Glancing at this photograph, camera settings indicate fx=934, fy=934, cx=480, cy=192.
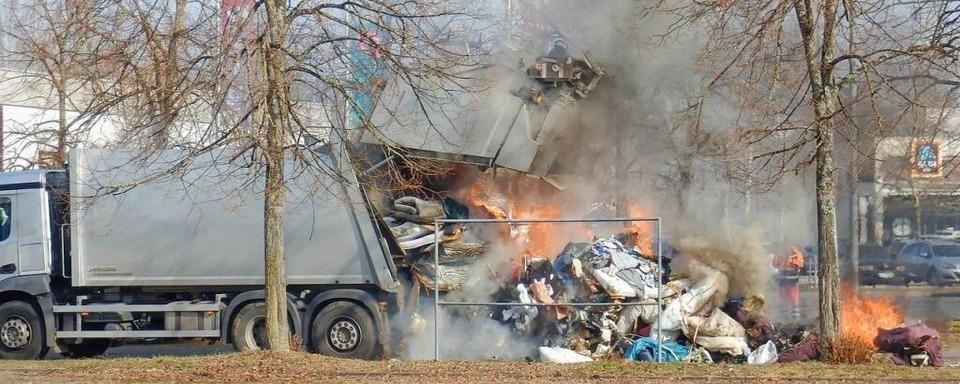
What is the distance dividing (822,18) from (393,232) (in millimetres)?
6164

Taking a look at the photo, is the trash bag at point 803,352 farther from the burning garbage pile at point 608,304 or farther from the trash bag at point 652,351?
the trash bag at point 652,351

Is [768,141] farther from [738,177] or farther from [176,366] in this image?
[176,366]

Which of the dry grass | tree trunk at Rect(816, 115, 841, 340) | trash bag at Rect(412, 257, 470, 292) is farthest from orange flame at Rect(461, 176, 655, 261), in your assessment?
the dry grass

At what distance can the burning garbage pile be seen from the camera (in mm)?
11633

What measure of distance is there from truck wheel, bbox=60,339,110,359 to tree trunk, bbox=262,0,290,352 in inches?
157

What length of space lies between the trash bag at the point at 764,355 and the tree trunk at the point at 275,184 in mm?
5795

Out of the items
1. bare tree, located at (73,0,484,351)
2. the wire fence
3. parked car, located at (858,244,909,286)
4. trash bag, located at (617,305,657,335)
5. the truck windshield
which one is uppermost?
bare tree, located at (73,0,484,351)

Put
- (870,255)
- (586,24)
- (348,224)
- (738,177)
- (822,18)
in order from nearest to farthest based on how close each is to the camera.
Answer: (822,18) → (348,224) → (738,177) → (586,24) → (870,255)

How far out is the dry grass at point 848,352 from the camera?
11062mm

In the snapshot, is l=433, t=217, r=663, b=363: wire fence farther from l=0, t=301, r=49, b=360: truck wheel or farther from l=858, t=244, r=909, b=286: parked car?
l=858, t=244, r=909, b=286: parked car

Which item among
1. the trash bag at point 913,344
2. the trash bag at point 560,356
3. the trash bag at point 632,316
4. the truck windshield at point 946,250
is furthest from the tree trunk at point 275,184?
the truck windshield at point 946,250

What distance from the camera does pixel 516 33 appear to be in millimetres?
14125

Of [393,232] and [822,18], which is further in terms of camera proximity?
[393,232]

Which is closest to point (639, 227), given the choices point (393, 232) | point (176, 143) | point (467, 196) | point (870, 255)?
point (467, 196)
